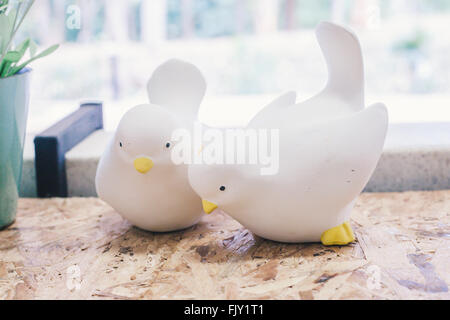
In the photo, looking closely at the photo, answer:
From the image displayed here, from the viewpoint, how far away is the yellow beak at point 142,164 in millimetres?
759

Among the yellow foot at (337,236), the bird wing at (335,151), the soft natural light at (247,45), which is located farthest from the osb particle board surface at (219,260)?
the soft natural light at (247,45)

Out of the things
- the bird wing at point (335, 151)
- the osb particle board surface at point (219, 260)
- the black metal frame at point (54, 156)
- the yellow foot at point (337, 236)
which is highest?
the bird wing at point (335, 151)

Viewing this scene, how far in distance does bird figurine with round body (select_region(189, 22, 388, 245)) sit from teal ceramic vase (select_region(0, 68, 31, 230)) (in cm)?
32

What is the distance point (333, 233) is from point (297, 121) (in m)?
0.16

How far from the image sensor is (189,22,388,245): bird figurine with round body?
0.71 metres

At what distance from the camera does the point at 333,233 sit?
0.78 m

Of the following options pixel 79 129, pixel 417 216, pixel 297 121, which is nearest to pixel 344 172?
pixel 297 121

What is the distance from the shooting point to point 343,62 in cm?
78

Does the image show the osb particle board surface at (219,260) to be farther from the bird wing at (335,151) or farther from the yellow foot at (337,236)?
the bird wing at (335,151)

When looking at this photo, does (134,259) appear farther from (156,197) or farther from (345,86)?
(345,86)

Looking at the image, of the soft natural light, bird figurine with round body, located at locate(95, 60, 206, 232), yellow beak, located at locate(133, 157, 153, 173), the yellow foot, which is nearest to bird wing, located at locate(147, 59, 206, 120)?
bird figurine with round body, located at locate(95, 60, 206, 232)

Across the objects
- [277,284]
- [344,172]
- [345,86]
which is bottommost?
[277,284]

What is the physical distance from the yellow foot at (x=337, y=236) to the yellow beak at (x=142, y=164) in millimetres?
259

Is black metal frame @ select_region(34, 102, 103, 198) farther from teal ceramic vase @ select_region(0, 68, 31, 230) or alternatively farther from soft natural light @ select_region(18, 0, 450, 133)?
soft natural light @ select_region(18, 0, 450, 133)
